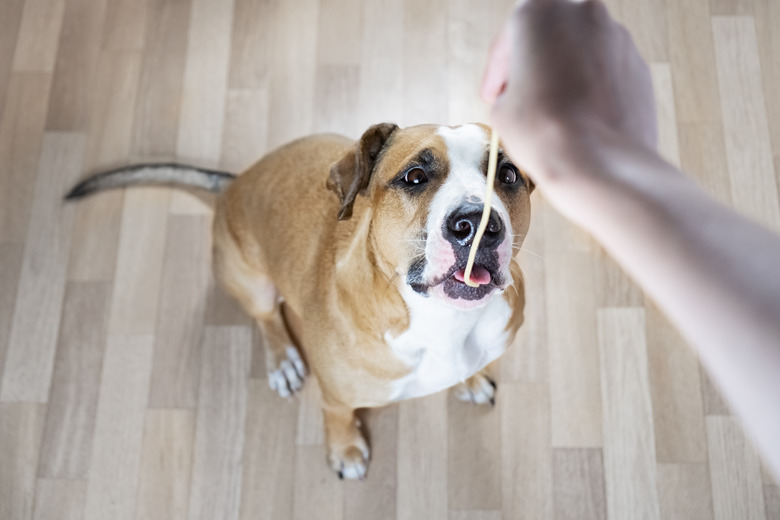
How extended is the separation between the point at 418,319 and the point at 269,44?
2187 millimetres

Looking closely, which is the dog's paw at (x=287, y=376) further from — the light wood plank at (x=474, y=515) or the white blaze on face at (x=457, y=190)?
the white blaze on face at (x=457, y=190)

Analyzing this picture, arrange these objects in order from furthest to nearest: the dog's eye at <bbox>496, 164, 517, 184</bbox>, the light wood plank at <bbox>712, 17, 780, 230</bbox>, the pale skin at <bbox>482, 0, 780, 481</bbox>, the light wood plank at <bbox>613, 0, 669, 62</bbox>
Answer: the light wood plank at <bbox>613, 0, 669, 62</bbox>
the light wood plank at <bbox>712, 17, 780, 230</bbox>
the dog's eye at <bbox>496, 164, 517, 184</bbox>
the pale skin at <bbox>482, 0, 780, 481</bbox>

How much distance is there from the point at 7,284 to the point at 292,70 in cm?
180

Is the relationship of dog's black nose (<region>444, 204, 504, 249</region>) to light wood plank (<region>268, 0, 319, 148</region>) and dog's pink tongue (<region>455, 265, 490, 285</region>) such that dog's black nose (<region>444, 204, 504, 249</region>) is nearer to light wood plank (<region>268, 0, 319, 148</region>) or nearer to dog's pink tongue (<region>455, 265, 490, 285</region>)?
dog's pink tongue (<region>455, 265, 490, 285</region>)

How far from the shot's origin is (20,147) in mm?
3365

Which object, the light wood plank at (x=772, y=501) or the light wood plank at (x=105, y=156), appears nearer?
the light wood plank at (x=772, y=501)

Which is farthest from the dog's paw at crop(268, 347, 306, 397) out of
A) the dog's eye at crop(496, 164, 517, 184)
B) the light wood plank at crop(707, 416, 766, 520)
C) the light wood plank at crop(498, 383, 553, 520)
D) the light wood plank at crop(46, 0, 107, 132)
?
the light wood plank at crop(707, 416, 766, 520)

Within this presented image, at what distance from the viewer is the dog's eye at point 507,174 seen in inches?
71.9

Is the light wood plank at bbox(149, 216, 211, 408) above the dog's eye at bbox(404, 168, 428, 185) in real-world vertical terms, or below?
below

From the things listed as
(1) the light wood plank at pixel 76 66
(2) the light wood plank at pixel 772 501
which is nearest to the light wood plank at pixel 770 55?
(2) the light wood plank at pixel 772 501

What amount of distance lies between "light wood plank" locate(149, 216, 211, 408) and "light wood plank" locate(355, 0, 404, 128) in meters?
1.04

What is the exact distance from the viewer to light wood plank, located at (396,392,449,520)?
2.84m

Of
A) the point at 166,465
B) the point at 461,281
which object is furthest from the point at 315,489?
the point at 461,281

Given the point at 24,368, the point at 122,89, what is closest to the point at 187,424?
the point at 24,368
